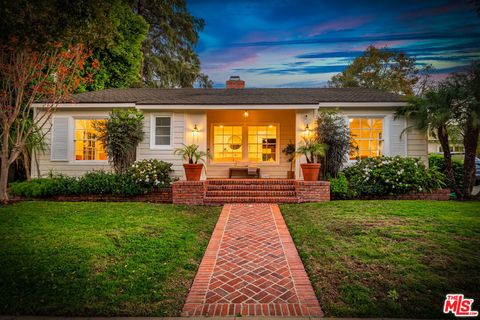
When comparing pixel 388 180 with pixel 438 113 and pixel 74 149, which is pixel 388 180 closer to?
pixel 438 113

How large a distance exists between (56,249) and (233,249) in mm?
3043

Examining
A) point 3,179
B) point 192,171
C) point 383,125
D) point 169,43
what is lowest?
point 3,179

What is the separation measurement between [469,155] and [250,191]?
7.66 meters

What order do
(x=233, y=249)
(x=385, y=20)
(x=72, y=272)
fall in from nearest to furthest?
1. (x=72, y=272)
2. (x=233, y=249)
3. (x=385, y=20)

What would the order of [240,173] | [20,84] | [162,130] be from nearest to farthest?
1. [20,84]
2. [162,130]
3. [240,173]

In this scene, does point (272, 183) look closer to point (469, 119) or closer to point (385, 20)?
point (385, 20)

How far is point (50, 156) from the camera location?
10531 mm

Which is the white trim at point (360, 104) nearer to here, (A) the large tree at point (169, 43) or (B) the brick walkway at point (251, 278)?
(B) the brick walkway at point (251, 278)

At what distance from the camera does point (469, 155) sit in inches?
351

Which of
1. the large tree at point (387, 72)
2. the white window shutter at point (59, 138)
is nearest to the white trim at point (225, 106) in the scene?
the white window shutter at point (59, 138)

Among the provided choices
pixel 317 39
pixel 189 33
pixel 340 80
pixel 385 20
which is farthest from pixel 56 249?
pixel 340 80

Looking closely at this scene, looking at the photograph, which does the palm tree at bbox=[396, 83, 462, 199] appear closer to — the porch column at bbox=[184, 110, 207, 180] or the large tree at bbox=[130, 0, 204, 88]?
the porch column at bbox=[184, 110, 207, 180]

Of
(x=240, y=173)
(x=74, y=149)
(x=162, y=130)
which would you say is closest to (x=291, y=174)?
(x=240, y=173)

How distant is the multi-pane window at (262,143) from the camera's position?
12.6 metres
